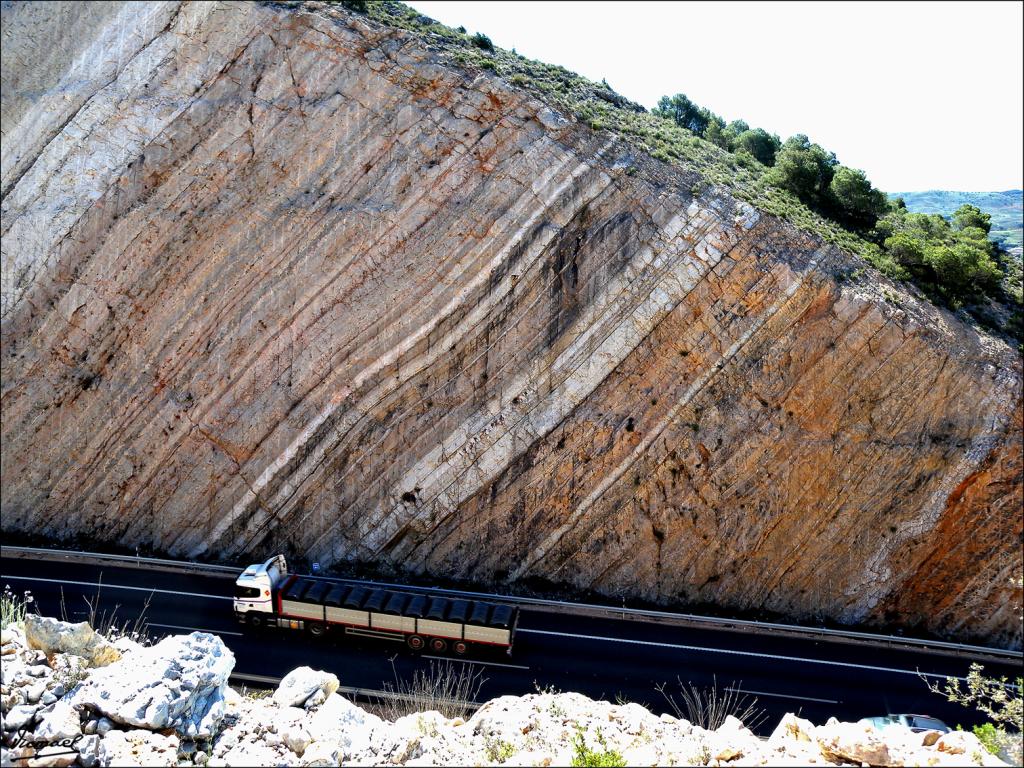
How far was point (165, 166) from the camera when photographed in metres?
19.6

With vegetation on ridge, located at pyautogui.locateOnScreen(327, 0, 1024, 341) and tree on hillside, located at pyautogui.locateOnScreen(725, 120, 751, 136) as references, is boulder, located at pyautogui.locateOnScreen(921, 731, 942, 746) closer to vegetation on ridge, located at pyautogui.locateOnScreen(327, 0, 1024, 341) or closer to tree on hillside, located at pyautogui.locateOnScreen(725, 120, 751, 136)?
vegetation on ridge, located at pyautogui.locateOnScreen(327, 0, 1024, 341)

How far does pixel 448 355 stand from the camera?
18562mm

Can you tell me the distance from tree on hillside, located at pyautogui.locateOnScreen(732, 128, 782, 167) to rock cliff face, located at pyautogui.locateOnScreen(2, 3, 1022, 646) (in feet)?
27.8

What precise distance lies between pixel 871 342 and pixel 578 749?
1280cm

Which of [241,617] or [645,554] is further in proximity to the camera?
[645,554]

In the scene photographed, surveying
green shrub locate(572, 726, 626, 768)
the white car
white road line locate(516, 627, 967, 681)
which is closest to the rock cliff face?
white road line locate(516, 627, 967, 681)

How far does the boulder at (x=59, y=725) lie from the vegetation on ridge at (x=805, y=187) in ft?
54.8

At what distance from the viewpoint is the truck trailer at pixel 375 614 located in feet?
51.0

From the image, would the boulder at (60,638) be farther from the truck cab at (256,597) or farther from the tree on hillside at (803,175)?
the tree on hillside at (803,175)

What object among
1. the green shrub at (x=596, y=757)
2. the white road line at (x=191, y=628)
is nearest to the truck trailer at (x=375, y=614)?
the white road line at (x=191, y=628)

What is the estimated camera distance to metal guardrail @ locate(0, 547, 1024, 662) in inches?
685

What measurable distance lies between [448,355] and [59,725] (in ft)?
38.4

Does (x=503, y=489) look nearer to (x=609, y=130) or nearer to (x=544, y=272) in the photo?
(x=544, y=272)

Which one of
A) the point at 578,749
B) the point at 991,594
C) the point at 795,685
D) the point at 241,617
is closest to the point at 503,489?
the point at 241,617
